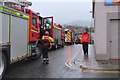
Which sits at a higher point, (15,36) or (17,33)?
(17,33)

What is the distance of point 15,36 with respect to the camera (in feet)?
38.0

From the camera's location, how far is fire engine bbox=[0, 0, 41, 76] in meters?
10.3

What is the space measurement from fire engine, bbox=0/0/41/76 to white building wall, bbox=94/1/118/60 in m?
3.32

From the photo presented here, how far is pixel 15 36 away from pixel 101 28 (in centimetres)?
549

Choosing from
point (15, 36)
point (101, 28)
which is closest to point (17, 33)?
point (15, 36)

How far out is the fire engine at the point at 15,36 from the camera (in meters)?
10.3

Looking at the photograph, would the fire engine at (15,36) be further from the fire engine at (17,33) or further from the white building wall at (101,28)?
the white building wall at (101,28)

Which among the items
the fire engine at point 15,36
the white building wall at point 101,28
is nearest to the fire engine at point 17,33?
the fire engine at point 15,36

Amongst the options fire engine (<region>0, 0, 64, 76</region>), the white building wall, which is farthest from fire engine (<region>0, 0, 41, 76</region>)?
the white building wall

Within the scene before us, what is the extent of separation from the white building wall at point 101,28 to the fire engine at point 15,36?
332 cm

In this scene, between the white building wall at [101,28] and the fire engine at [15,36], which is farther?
the white building wall at [101,28]

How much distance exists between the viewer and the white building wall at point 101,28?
15.2 m

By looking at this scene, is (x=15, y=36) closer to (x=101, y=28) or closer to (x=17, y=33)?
(x=17, y=33)

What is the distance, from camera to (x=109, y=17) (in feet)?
50.0
